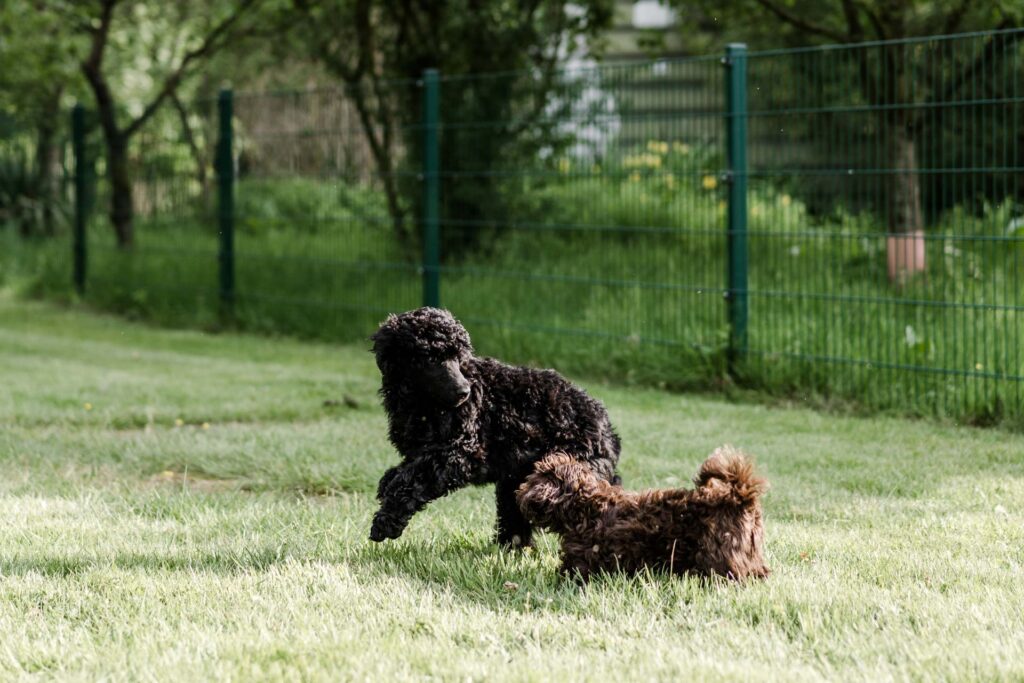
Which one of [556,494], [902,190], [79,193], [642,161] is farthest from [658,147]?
[79,193]

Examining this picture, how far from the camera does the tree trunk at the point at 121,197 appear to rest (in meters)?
14.2

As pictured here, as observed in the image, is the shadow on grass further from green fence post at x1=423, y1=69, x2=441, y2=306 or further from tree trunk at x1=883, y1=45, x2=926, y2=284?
green fence post at x1=423, y1=69, x2=441, y2=306

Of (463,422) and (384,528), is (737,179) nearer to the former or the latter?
(463,422)

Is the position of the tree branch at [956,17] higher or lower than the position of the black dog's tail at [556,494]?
higher

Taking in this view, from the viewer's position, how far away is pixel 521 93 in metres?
10.4

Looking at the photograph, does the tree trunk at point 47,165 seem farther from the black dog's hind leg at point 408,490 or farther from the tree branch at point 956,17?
the black dog's hind leg at point 408,490

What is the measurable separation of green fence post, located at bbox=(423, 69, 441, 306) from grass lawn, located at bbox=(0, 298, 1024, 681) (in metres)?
2.78

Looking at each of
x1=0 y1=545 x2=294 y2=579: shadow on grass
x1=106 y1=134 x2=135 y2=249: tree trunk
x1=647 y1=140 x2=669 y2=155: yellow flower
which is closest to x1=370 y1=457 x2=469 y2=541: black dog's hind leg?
x1=0 y1=545 x2=294 y2=579: shadow on grass

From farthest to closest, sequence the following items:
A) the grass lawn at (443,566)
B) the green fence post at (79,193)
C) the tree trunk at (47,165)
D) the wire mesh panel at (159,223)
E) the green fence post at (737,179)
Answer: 1. the tree trunk at (47,165)
2. the green fence post at (79,193)
3. the wire mesh panel at (159,223)
4. the green fence post at (737,179)
5. the grass lawn at (443,566)

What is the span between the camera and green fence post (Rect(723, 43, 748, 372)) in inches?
340

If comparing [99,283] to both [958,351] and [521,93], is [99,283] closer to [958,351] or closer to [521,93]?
[521,93]

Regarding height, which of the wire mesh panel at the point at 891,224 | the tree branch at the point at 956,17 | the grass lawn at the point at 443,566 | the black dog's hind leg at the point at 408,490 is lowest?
the grass lawn at the point at 443,566

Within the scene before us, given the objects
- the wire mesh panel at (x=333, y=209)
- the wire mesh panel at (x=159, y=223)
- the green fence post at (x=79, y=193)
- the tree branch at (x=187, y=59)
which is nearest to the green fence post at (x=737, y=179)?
the wire mesh panel at (x=333, y=209)

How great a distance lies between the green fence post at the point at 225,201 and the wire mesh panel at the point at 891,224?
18.6 feet
